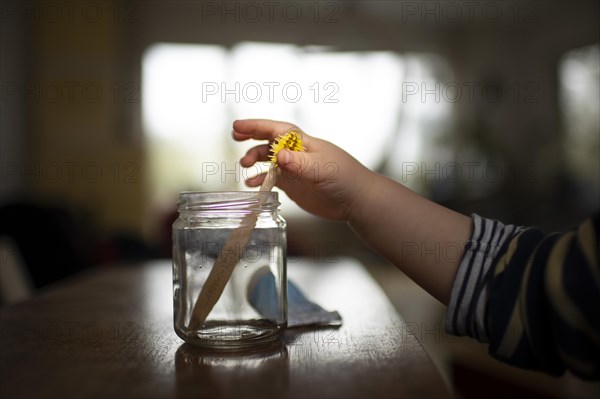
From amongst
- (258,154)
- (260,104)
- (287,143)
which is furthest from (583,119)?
(287,143)

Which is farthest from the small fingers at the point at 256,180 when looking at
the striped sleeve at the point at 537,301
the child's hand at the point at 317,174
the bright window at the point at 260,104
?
the bright window at the point at 260,104

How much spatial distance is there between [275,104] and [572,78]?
178cm

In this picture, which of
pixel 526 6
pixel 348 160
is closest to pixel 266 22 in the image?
pixel 526 6

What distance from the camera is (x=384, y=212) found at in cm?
62

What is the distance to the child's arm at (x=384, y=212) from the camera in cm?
58

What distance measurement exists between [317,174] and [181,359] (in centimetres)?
23

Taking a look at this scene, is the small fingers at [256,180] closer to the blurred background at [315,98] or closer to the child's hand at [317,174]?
the child's hand at [317,174]

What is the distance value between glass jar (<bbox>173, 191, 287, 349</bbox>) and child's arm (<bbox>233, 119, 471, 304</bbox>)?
0.23 ft

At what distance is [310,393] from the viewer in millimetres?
378

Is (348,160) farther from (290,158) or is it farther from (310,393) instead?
(310,393)

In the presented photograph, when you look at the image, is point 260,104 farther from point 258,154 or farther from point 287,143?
point 287,143

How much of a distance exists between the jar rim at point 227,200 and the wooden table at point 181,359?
0.12m

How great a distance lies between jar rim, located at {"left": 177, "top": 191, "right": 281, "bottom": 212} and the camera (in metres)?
0.52

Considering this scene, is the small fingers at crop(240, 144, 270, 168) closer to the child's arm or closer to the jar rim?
the child's arm
